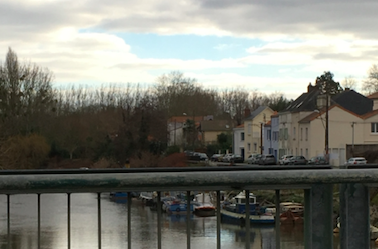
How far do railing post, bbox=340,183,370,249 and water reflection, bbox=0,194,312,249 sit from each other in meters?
0.26

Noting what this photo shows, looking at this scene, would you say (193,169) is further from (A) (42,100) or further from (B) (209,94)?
(B) (209,94)

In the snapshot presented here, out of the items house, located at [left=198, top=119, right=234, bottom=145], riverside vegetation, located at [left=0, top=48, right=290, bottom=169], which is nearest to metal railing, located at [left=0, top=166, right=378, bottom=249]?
riverside vegetation, located at [left=0, top=48, right=290, bottom=169]

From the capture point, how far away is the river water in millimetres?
2926

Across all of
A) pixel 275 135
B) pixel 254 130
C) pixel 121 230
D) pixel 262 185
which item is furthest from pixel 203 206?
pixel 254 130

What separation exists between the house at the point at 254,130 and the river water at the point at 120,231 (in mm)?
70949

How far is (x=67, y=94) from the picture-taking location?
8988 centimetres

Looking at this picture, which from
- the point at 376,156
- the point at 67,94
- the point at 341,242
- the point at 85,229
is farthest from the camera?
the point at 67,94

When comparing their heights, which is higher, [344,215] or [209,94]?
[209,94]

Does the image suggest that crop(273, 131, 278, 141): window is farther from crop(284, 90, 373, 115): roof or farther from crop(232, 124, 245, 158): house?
crop(232, 124, 245, 158): house

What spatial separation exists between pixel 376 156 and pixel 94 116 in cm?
3859

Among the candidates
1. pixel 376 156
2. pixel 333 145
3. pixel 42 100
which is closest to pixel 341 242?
pixel 376 156

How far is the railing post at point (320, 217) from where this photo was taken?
279 cm

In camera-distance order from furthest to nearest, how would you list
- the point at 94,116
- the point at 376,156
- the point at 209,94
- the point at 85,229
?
the point at 209,94 → the point at 94,116 → the point at 376,156 → the point at 85,229

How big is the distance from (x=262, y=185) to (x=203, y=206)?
656 mm
